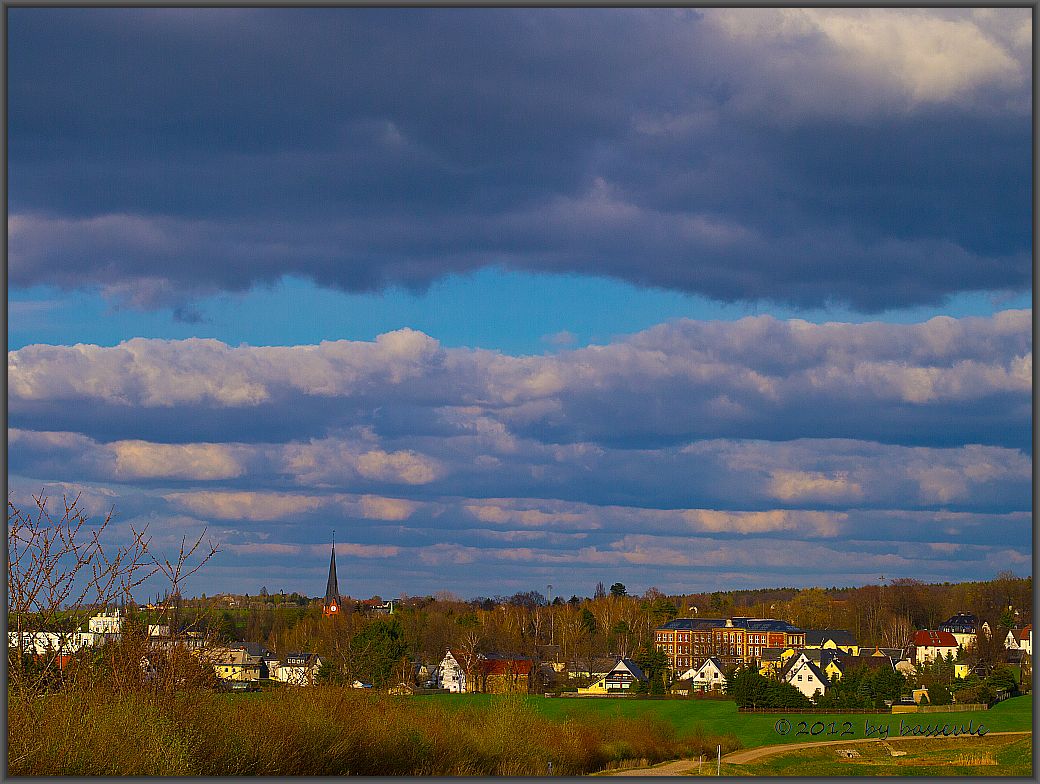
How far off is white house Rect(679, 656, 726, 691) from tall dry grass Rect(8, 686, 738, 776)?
3296 centimetres

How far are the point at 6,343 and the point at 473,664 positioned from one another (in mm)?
40127

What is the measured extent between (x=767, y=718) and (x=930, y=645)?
2359 cm

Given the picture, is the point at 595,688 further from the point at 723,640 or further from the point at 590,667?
the point at 723,640

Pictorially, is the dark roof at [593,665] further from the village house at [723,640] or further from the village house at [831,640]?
the village house at [831,640]

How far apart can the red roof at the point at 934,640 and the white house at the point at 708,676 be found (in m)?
14.9

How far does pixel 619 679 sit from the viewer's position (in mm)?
63938

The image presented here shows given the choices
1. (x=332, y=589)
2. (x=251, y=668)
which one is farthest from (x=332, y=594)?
(x=251, y=668)

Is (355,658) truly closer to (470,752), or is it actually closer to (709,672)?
(470,752)

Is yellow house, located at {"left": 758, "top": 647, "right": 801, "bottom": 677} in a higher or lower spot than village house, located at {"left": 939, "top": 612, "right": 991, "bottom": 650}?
lower

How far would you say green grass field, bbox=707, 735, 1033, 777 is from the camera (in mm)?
35938

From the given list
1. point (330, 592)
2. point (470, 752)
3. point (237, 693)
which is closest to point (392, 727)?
point (470, 752)

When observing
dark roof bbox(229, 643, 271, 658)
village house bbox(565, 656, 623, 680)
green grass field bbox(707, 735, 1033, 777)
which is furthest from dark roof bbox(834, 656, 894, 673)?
dark roof bbox(229, 643, 271, 658)

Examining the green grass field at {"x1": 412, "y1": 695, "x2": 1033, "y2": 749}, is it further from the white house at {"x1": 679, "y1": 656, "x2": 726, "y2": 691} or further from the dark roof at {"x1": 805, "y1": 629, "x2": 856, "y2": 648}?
the dark roof at {"x1": 805, "y1": 629, "x2": 856, "y2": 648}

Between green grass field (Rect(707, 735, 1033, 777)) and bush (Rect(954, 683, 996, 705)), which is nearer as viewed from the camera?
green grass field (Rect(707, 735, 1033, 777))
